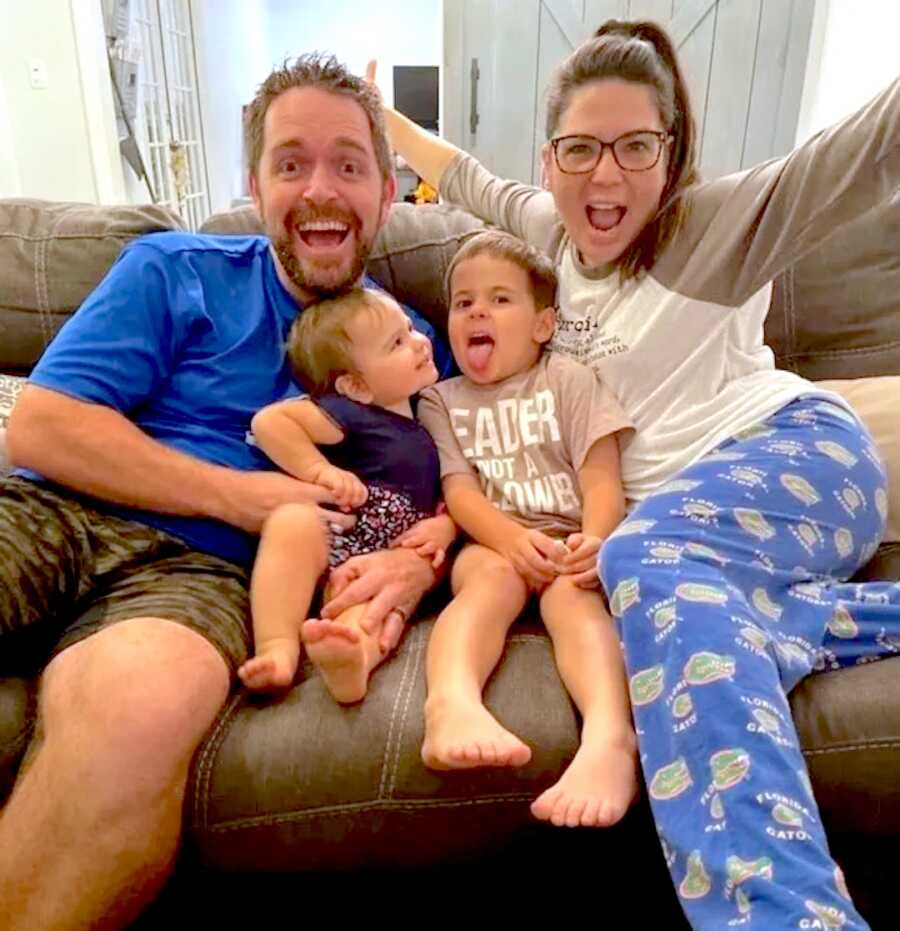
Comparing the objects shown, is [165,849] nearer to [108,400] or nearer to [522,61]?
[108,400]

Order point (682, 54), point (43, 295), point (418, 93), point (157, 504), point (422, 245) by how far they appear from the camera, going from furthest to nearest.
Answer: point (418, 93), point (682, 54), point (422, 245), point (43, 295), point (157, 504)

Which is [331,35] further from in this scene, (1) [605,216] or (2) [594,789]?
(2) [594,789]

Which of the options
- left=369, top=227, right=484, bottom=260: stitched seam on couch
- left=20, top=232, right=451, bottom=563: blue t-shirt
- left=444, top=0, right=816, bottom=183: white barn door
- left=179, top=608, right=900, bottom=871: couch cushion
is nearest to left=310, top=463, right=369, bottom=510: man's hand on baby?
left=20, top=232, right=451, bottom=563: blue t-shirt

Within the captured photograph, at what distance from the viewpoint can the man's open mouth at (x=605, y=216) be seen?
4.67 feet

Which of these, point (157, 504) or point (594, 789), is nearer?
point (594, 789)

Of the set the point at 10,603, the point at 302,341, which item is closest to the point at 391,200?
the point at 302,341

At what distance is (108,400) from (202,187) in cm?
502

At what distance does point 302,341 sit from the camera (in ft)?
4.62

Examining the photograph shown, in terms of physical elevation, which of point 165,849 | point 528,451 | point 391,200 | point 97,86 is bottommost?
point 165,849

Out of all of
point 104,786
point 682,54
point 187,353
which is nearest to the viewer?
point 104,786

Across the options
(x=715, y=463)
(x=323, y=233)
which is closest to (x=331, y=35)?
(x=323, y=233)

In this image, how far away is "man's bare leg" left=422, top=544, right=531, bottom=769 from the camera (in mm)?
989

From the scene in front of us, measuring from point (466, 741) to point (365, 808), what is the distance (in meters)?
0.17

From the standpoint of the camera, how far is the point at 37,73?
3.65 meters
